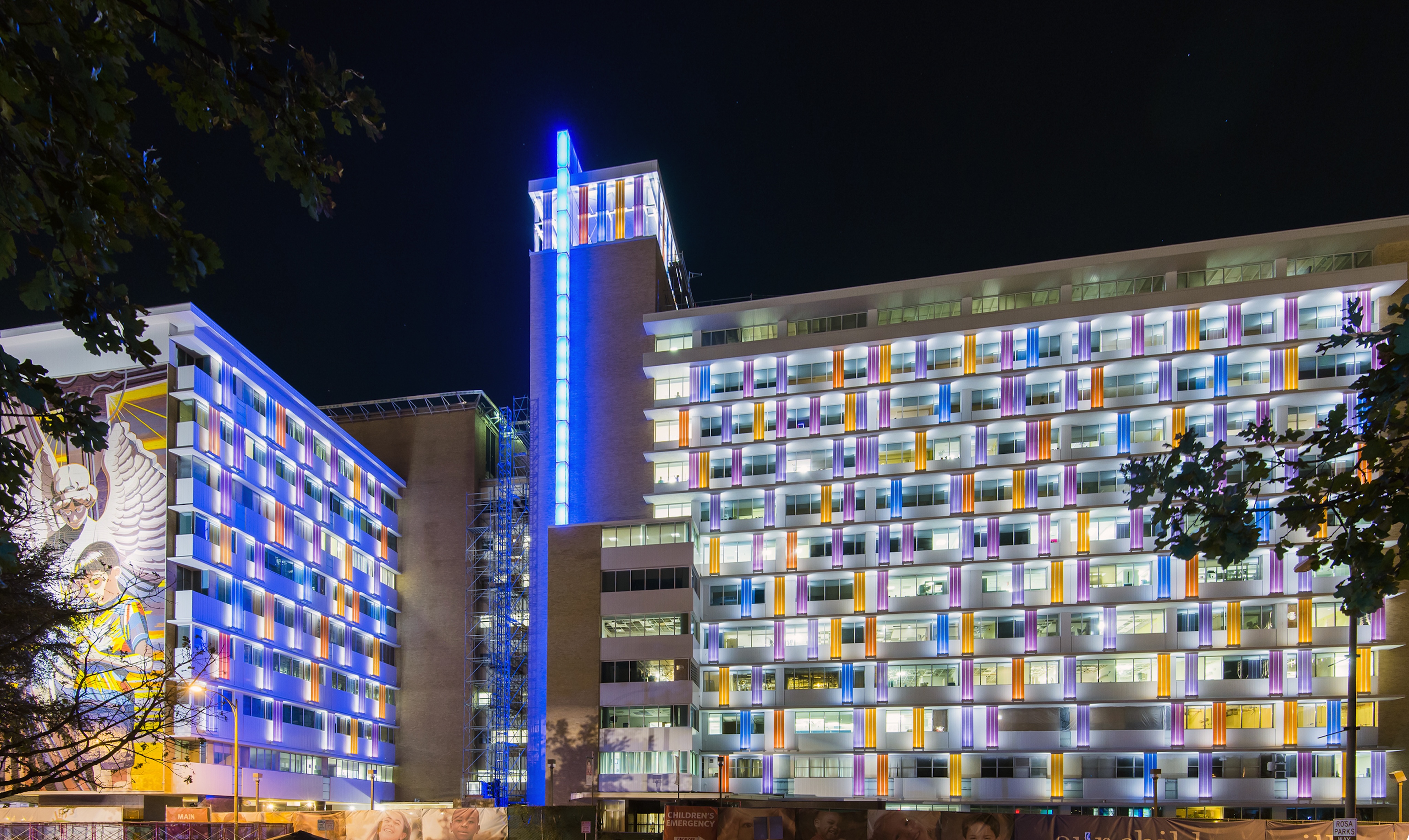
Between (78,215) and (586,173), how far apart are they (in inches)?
3700

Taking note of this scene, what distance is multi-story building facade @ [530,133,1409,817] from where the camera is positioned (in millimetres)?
78438

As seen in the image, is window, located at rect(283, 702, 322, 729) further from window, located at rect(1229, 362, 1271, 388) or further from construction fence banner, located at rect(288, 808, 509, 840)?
window, located at rect(1229, 362, 1271, 388)

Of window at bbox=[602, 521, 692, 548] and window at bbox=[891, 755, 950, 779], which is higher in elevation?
window at bbox=[602, 521, 692, 548]

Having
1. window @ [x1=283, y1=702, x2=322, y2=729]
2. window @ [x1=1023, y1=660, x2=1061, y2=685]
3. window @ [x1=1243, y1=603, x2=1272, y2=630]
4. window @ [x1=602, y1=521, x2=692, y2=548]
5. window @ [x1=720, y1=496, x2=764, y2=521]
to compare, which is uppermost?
window @ [x1=720, y1=496, x2=764, y2=521]

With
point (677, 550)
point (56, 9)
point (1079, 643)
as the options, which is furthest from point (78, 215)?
point (1079, 643)

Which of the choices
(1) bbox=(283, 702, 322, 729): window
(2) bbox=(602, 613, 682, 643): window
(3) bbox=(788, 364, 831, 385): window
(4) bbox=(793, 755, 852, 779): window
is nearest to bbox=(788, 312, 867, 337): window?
(3) bbox=(788, 364, 831, 385): window

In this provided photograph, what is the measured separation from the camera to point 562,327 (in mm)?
94375

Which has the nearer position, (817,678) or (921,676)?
(921,676)

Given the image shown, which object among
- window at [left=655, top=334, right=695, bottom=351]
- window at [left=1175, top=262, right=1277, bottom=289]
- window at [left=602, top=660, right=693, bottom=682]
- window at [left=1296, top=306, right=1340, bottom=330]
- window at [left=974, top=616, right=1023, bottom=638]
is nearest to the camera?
window at [left=602, top=660, right=693, bottom=682]

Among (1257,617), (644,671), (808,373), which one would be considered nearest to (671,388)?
(808,373)

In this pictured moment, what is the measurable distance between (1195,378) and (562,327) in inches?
1988

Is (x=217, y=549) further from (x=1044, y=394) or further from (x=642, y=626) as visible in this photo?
(x=1044, y=394)

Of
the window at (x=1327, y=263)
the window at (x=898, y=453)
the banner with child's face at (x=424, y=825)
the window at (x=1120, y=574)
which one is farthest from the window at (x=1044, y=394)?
the banner with child's face at (x=424, y=825)

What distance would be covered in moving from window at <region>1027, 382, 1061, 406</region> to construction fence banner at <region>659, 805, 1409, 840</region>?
5078 centimetres
